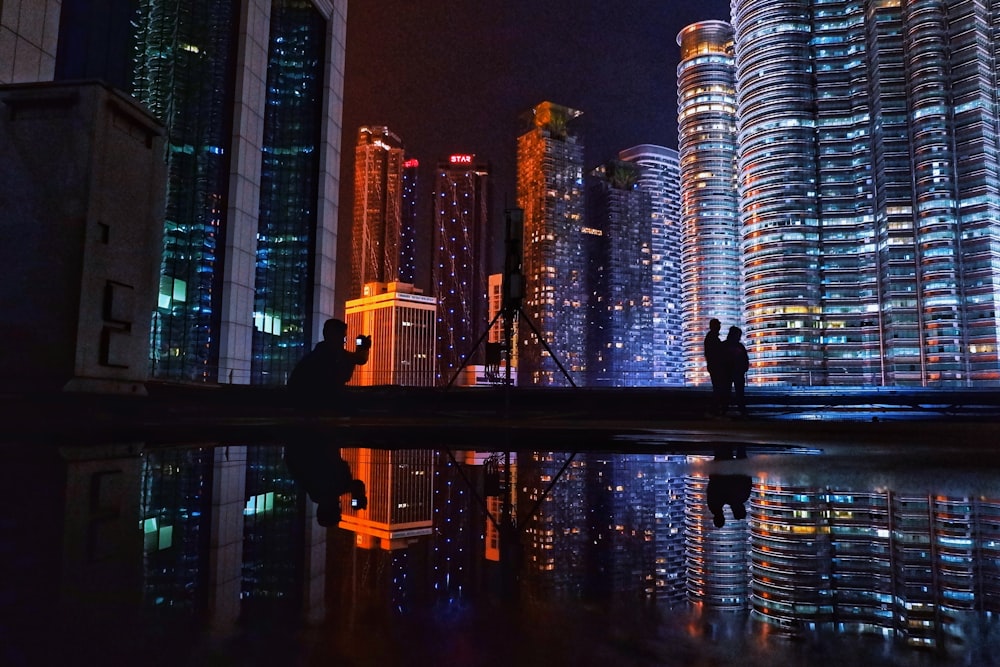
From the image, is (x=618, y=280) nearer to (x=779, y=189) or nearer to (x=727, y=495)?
(x=779, y=189)

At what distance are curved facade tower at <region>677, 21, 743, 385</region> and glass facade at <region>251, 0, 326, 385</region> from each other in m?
129

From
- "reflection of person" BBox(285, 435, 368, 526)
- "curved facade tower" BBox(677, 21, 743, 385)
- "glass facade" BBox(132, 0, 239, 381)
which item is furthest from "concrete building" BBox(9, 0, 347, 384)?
"curved facade tower" BBox(677, 21, 743, 385)

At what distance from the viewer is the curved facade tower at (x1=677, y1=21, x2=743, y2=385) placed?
536ft

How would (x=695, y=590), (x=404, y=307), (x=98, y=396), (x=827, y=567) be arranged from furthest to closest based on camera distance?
(x=404, y=307), (x=98, y=396), (x=827, y=567), (x=695, y=590)

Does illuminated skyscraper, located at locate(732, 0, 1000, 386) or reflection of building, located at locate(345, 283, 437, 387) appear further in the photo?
reflection of building, located at locate(345, 283, 437, 387)

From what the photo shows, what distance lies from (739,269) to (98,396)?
172260mm

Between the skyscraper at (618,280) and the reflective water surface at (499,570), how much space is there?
17555 centimetres

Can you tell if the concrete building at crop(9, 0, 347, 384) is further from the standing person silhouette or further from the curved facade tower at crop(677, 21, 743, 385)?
the curved facade tower at crop(677, 21, 743, 385)

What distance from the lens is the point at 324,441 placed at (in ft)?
22.0

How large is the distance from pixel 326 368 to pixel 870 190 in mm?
130871

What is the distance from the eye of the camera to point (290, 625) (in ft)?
4.35

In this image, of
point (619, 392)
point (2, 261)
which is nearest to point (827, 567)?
point (2, 261)

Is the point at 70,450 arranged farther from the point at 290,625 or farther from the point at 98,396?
the point at 290,625

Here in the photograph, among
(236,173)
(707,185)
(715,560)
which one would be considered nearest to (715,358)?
(715,560)
